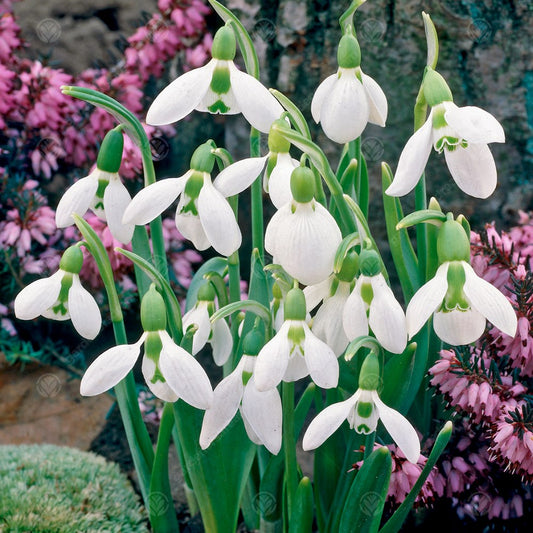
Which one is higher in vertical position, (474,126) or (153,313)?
(474,126)

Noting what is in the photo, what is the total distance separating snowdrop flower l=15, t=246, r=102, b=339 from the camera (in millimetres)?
1250

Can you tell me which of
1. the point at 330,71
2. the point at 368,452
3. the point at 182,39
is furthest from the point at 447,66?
the point at 368,452

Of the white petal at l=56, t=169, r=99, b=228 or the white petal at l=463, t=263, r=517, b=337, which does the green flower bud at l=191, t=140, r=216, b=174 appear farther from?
the white petal at l=463, t=263, r=517, b=337

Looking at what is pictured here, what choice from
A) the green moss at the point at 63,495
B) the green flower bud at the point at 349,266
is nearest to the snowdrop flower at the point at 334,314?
the green flower bud at the point at 349,266

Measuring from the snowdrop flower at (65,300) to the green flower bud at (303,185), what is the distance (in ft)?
1.37

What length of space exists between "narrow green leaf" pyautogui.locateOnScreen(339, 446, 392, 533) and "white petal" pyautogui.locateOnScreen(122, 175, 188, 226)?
0.54m

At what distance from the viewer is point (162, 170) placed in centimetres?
292

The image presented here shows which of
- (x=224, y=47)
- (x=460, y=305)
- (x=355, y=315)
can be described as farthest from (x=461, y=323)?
(x=224, y=47)

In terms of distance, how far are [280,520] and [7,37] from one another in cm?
196

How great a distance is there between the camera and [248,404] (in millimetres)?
1186

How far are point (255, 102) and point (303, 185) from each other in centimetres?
22

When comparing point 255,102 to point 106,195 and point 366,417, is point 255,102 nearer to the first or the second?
point 106,195

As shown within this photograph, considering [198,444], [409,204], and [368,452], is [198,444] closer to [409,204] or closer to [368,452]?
[368,452]

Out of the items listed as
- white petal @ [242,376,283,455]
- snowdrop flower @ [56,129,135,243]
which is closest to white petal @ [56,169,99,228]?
snowdrop flower @ [56,129,135,243]
